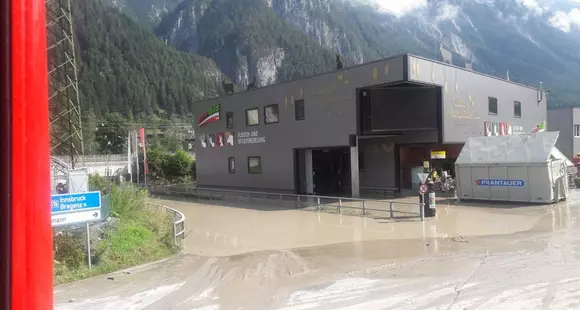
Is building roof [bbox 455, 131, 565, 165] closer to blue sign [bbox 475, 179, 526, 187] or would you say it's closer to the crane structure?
blue sign [bbox 475, 179, 526, 187]

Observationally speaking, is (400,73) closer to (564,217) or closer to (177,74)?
(564,217)

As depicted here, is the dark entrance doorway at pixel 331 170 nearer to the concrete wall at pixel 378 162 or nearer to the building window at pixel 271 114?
the concrete wall at pixel 378 162

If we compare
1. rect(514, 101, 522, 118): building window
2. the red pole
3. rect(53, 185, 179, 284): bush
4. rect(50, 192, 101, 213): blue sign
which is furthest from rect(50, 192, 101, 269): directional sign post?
rect(514, 101, 522, 118): building window

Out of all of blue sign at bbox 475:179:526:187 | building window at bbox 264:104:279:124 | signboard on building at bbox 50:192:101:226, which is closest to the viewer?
signboard on building at bbox 50:192:101:226

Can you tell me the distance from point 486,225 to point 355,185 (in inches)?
403

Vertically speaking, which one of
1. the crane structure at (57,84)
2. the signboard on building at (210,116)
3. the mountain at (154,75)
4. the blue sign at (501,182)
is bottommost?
→ the blue sign at (501,182)

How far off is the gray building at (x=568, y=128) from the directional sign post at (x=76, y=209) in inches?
1833

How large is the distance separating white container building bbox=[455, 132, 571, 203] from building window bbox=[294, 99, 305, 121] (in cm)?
935

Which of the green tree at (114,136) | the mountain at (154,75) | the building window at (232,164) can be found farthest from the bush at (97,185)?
the mountain at (154,75)

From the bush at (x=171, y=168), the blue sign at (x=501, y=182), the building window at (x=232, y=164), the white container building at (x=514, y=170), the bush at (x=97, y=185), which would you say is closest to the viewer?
the bush at (x=97, y=185)

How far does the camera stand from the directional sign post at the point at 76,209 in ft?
30.8

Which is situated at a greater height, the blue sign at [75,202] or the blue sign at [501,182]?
the blue sign at [75,202]

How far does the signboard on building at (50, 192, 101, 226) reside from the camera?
9.38 m

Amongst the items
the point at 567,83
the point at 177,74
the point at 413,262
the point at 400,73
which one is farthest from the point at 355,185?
the point at 567,83
